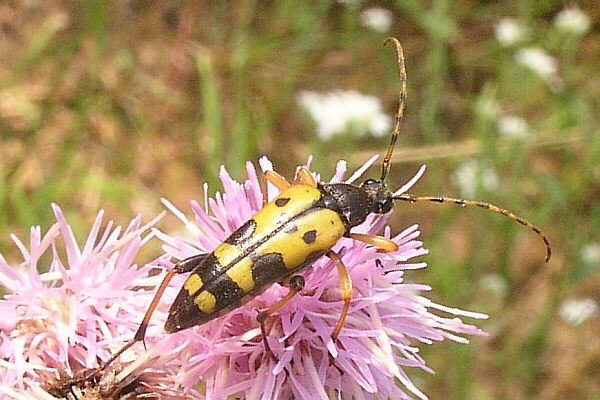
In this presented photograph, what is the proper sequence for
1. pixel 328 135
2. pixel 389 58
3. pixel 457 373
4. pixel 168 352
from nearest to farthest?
pixel 168 352 < pixel 457 373 < pixel 328 135 < pixel 389 58

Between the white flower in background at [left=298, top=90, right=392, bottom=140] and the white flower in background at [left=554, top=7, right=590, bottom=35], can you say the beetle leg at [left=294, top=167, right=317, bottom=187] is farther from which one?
the white flower in background at [left=554, top=7, right=590, bottom=35]

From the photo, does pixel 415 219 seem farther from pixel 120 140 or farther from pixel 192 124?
pixel 120 140

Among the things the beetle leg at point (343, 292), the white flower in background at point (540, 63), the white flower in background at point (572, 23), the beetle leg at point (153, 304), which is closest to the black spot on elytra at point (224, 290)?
the beetle leg at point (153, 304)

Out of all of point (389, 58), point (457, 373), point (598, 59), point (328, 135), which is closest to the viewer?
point (457, 373)

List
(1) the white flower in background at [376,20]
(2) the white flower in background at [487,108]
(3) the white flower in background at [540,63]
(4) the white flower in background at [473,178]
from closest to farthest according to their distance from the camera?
(4) the white flower in background at [473,178], (2) the white flower in background at [487,108], (3) the white flower in background at [540,63], (1) the white flower in background at [376,20]

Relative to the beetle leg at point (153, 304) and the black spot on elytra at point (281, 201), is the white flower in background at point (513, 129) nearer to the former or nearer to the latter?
the black spot on elytra at point (281, 201)

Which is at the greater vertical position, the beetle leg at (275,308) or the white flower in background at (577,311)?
the white flower in background at (577,311)

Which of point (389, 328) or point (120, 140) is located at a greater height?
point (120, 140)

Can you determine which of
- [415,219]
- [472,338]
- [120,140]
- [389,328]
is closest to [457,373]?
[472,338]
